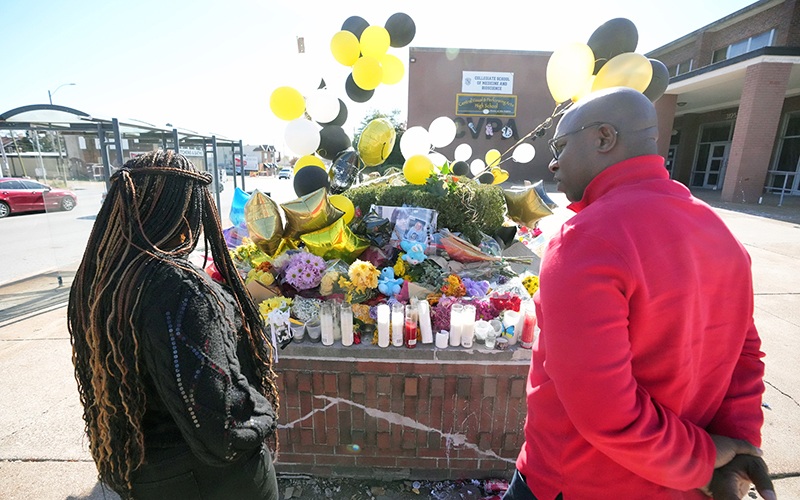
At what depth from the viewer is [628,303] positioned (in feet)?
2.97

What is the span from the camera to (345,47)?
342 cm

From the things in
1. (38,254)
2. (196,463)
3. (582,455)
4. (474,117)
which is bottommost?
(38,254)

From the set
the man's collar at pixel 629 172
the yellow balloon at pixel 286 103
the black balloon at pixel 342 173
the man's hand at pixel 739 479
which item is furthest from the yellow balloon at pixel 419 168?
the man's hand at pixel 739 479

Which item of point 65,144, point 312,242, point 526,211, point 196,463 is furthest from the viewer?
point 65,144

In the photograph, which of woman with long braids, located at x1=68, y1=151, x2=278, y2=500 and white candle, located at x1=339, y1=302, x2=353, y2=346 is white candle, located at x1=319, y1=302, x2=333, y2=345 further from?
woman with long braids, located at x1=68, y1=151, x2=278, y2=500

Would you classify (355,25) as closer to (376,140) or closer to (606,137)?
(376,140)

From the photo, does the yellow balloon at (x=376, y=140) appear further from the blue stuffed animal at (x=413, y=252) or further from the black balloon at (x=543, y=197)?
the black balloon at (x=543, y=197)

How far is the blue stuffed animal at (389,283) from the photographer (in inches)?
97.4

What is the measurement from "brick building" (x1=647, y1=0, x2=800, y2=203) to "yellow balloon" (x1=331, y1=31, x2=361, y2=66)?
46.0 feet

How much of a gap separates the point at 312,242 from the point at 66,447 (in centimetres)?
210

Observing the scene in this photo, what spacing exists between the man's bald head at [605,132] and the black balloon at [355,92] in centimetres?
301

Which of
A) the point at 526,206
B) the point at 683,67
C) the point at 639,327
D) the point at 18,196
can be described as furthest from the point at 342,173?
the point at 683,67

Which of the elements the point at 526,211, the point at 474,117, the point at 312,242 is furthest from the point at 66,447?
Result: the point at 474,117

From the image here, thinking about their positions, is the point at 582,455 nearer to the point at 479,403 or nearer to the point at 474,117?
the point at 479,403
